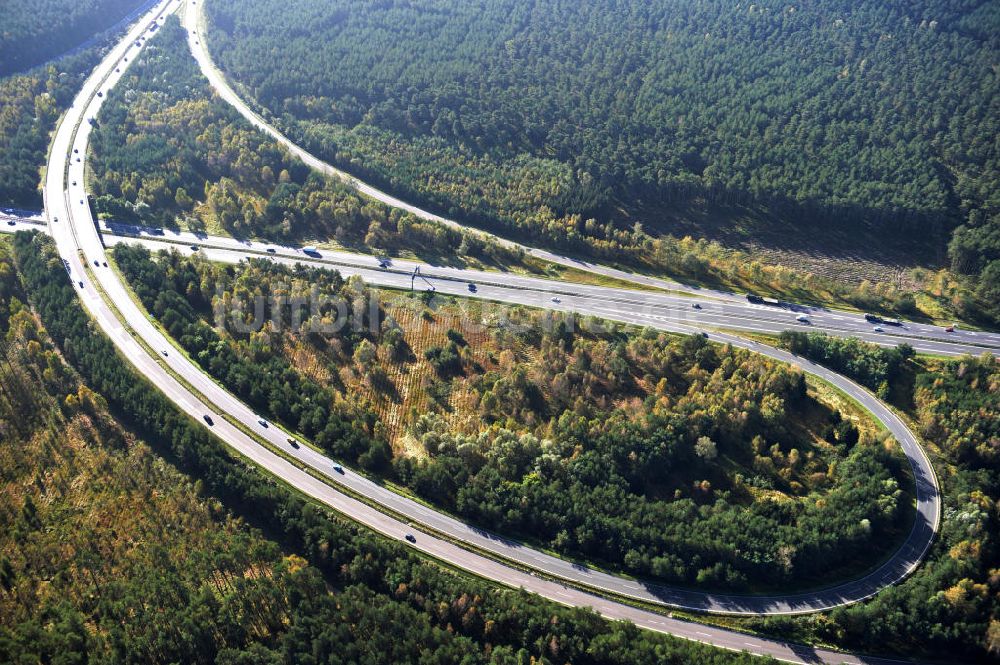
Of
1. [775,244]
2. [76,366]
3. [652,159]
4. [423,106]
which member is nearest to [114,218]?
[76,366]

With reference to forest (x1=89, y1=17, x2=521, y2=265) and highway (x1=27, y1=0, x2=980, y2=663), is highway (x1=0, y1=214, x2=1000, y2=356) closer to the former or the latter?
highway (x1=27, y1=0, x2=980, y2=663)

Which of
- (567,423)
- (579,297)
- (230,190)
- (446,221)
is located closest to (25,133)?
(230,190)

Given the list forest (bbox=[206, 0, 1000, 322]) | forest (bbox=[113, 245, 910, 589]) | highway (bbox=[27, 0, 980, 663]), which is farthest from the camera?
forest (bbox=[206, 0, 1000, 322])

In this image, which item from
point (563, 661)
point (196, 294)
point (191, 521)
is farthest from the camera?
point (196, 294)

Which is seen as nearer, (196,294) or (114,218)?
(196,294)

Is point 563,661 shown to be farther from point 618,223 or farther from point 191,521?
point 618,223

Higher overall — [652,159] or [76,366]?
[652,159]

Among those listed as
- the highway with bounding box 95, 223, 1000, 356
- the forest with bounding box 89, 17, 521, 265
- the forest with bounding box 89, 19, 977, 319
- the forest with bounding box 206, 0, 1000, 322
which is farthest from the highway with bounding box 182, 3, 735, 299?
the forest with bounding box 89, 17, 521, 265

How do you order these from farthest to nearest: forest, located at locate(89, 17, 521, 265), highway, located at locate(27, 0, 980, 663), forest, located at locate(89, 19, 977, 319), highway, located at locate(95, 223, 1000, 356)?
forest, located at locate(89, 17, 521, 265)
forest, located at locate(89, 19, 977, 319)
highway, located at locate(95, 223, 1000, 356)
highway, located at locate(27, 0, 980, 663)
